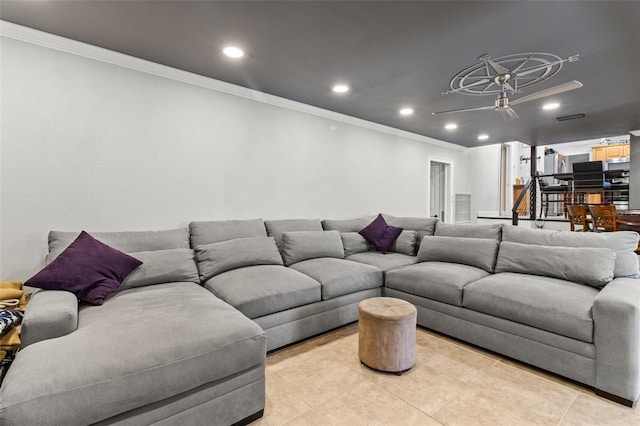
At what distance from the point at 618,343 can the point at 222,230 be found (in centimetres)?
307

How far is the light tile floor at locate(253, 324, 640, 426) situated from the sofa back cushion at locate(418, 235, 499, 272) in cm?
89

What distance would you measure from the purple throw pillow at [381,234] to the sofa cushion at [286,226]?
71 cm

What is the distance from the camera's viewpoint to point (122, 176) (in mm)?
2721

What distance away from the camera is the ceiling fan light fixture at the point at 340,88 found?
131 inches

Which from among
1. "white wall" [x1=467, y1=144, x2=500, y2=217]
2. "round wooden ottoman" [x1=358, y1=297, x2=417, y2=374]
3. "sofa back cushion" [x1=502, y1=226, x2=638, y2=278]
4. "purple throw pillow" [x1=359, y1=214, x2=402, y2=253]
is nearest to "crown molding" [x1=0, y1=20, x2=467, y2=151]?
"purple throw pillow" [x1=359, y1=214, x2=402, y2=253]

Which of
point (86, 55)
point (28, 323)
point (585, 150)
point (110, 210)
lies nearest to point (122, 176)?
point (110, 210)

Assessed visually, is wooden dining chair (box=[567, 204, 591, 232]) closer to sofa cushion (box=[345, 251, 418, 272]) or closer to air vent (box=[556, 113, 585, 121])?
air vent (box=[556, 113, 585, 121])

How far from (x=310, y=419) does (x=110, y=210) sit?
7.84 ft

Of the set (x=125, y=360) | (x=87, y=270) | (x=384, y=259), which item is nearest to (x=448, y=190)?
(x=384, y=259)

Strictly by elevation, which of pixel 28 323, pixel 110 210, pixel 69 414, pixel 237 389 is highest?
pixel 110 210

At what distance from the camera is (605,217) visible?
4.34 m

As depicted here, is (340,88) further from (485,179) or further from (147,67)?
(485,179)

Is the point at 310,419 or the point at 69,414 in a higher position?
the point at 69,414

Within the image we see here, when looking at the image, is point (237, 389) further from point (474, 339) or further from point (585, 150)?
point (585, 150)
